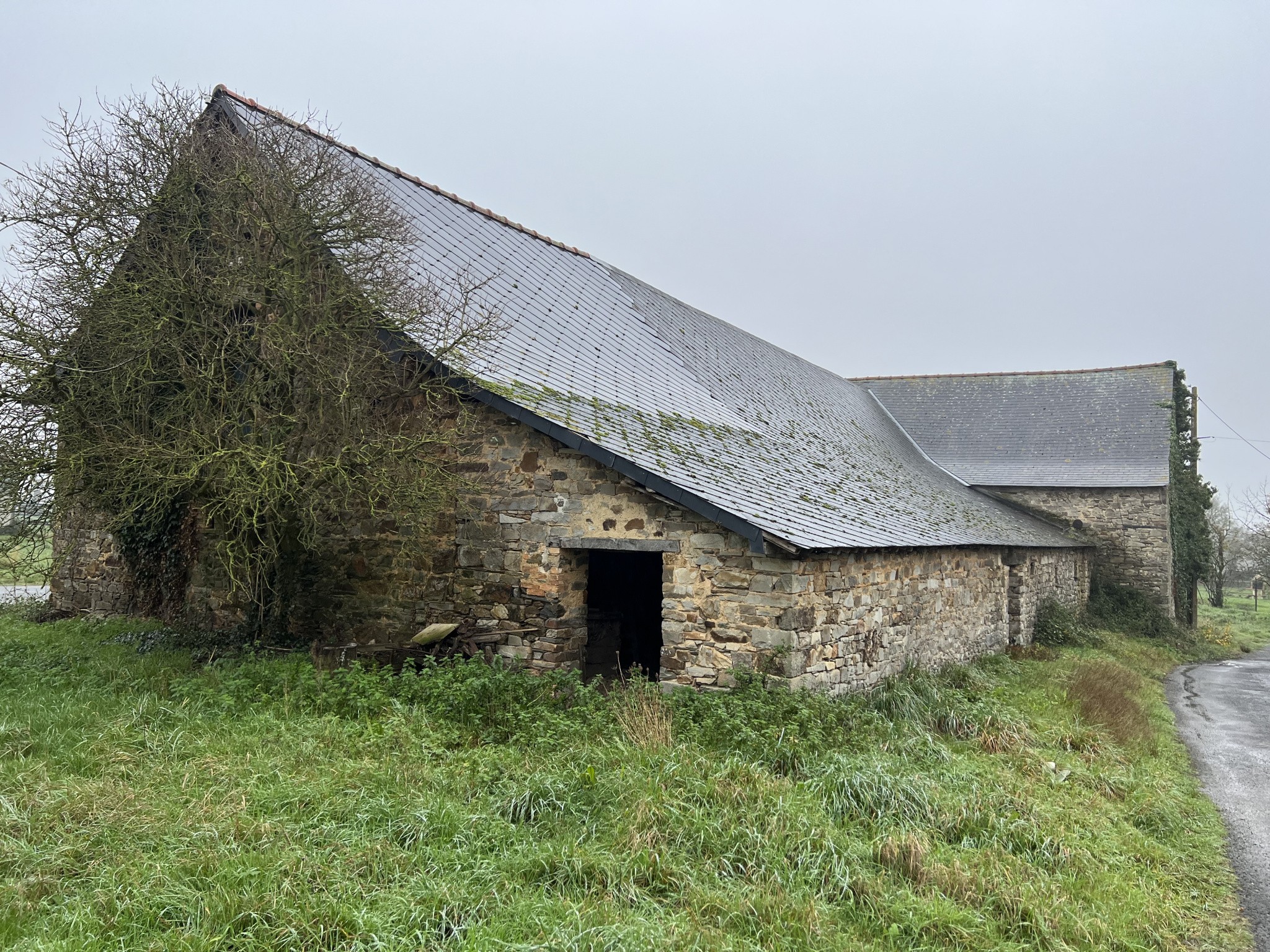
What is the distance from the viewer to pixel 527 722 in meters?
6.30

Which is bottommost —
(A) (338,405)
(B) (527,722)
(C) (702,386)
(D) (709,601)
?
(B) (527,722)

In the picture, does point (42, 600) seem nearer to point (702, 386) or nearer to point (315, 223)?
point (315, 223)

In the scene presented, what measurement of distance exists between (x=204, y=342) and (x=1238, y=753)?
11.0m

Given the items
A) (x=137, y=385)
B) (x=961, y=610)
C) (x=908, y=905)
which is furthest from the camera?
(x=961, y=610)

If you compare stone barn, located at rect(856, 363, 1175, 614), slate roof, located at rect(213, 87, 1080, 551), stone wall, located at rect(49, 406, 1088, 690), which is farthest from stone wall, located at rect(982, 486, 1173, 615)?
stone wall, located at rect(49, 406, 1088, 690)

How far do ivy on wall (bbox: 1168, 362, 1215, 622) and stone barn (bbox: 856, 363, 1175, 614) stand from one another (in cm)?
55

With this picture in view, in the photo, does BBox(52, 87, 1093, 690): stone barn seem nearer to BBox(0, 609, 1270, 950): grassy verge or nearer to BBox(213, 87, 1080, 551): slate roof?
BBox(213, 87, 1080, 551): slate roof

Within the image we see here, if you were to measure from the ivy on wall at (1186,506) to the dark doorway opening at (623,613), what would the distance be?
49.3ft

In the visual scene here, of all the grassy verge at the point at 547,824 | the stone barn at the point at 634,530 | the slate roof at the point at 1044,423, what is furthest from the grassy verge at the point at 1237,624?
the grassy verge at the point at 547,824

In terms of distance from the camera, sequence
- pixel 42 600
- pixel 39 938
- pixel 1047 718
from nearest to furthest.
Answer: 1. pixel 39 938
2. pixel 1047 718
3. pixel 42 600

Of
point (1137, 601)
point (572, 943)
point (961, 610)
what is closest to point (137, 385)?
point (572, 943)

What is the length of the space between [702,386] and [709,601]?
504 cm

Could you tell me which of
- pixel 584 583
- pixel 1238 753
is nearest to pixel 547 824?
pixel 584 583

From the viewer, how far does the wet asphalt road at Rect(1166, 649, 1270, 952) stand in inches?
215
